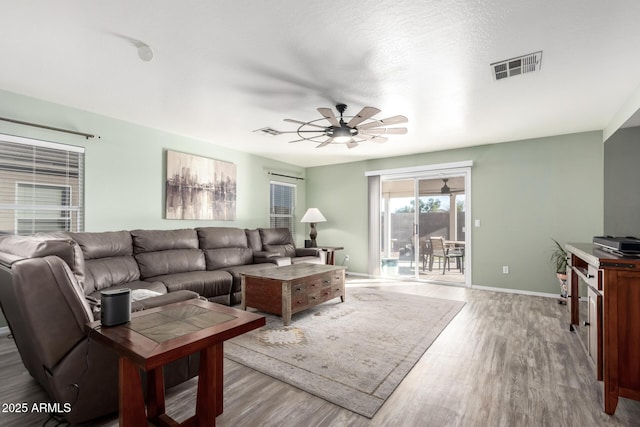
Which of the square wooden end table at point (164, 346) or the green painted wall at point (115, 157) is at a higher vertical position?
the green painted wall at point (115, 157)

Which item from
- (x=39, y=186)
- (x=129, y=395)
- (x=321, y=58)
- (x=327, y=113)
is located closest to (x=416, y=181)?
(x=327, y=113)

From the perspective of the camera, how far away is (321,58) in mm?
2455

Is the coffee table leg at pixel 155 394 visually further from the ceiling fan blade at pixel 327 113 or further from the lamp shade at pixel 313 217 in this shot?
the lamp shade at pixel 313 217

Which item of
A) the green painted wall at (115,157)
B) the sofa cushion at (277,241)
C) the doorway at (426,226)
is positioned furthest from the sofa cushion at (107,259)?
the doorway at (426,226)

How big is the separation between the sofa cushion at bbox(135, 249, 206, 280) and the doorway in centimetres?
366

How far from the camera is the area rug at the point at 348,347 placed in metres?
2.05

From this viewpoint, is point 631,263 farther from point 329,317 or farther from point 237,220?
point 237,220

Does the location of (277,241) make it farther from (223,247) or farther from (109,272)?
(109,272)

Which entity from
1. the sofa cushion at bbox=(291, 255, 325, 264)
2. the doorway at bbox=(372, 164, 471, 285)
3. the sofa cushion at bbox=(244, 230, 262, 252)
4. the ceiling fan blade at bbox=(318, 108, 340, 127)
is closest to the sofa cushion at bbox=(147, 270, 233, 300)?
the sofa cushion at bbox=(244, 230, 262, 252)

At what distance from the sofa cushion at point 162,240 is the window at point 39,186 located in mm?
662

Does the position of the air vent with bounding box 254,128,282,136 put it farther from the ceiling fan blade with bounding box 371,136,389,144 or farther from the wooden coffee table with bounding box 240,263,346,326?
the wooden coffee table with bounding box 240,263,346,326

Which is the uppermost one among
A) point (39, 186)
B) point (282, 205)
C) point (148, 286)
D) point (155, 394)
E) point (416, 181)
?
point (416, 181)

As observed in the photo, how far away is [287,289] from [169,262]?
169 cm

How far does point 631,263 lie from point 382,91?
2364mm
